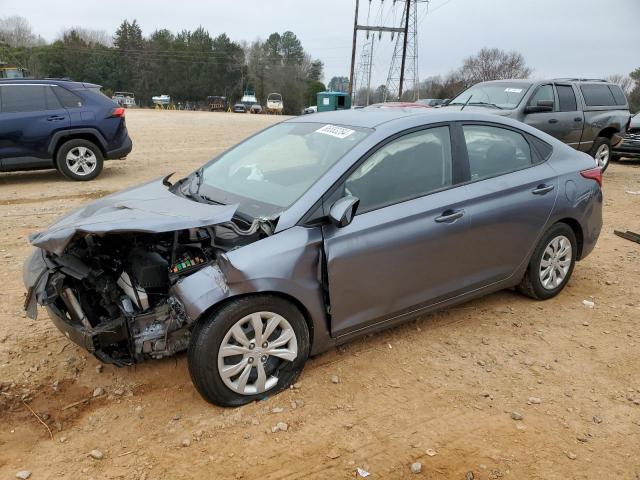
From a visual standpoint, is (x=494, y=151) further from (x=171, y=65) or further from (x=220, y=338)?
(x=171, y=65)

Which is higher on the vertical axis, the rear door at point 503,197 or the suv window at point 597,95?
the suv window at point 597,95

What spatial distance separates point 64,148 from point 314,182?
293 inches

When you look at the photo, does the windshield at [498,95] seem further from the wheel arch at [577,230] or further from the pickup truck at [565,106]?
the wheel arch at [577,230]

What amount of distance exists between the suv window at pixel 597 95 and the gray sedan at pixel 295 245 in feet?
24.7

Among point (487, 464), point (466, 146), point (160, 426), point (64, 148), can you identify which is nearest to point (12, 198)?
point (64, 148)

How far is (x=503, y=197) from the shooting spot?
3723mm

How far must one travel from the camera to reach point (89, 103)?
920 cm

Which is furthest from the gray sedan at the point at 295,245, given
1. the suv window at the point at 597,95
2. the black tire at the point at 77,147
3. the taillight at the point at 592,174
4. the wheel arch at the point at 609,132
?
the wheel arch at the point at 609,132

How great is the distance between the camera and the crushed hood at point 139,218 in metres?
2.68

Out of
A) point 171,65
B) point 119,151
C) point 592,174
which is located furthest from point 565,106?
point 171,65

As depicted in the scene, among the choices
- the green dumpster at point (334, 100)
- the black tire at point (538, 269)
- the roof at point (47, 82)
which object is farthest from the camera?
the green dumpster at point (334, 100)

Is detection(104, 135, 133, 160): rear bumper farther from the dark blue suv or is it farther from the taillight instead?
the taillight

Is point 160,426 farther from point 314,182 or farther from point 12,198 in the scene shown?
point 12,198

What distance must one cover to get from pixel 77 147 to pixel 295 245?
7.71 m
